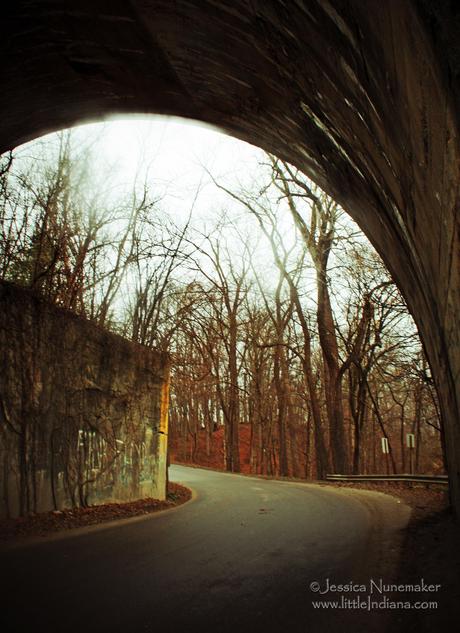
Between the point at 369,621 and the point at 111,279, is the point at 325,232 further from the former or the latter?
the point at 369,621

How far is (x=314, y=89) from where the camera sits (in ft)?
13.6

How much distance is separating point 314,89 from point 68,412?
263 inches

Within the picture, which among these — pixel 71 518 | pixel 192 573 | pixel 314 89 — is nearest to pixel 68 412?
pixel 71 518

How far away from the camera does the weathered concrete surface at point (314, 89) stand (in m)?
2.27

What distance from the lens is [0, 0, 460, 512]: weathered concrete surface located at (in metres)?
2.27

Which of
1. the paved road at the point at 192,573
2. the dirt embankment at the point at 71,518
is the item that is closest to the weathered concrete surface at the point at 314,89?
the paved road at the point at 192,573

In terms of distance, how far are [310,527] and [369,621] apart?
3767 millimetres

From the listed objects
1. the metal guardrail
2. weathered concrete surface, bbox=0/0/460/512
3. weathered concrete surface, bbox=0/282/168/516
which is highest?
weathered concrete surface, bbox=0/0/460/512

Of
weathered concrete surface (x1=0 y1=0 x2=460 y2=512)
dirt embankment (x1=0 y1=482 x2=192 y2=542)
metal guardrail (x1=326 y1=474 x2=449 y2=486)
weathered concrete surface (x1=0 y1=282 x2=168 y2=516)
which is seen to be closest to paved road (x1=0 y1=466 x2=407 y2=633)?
dirt embankment (x1=0 y1=482 x2=192 y2=542)

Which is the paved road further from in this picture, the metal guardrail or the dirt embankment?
the metal guardrail

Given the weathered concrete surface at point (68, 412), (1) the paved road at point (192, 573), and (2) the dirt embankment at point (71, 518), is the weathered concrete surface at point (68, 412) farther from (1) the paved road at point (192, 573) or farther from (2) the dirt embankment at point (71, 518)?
(1) the paved road at point (192, 573)

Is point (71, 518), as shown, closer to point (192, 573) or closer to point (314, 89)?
point (192, 573)

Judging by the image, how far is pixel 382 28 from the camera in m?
2.38

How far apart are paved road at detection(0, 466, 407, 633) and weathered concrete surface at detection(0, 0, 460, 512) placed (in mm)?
1922
